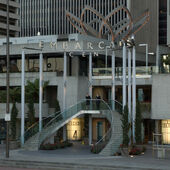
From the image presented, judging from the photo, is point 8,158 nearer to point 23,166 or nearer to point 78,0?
point 23,166

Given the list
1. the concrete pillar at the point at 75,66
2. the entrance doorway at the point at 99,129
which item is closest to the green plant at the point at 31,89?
the concrete pillar at the point at 75,66

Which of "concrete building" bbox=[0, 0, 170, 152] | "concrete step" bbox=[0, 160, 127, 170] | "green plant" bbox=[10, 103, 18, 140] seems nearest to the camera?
"concrete step" bbox=[0, 160, 127, 170]

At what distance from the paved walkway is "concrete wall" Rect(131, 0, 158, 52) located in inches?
2825

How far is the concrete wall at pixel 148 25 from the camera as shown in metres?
116

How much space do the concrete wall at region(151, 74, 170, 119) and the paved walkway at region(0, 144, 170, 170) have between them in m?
4.13

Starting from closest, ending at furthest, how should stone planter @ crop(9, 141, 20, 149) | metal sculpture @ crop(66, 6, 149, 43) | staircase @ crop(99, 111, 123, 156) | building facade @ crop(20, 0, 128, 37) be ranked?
staircase @ crop(99, 111, 123, 156) → stone planter @ crop(9, 141, 20, 149) → metal sculpture @ crop(66, 6, 149, 43) → building facade @ crop(20, 0, 128, 37)

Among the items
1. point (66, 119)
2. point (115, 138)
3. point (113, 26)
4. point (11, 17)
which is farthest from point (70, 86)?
point (11, 17)

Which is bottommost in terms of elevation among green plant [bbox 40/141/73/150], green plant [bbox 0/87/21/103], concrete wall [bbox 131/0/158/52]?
green plant [bbox 40/141/73/150]

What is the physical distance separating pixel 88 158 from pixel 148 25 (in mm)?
85395

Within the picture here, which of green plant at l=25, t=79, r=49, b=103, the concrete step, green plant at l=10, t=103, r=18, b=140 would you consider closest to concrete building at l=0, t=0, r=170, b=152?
green plant at l=25, t=79, r=49, b=103

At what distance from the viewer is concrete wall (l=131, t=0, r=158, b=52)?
116 m

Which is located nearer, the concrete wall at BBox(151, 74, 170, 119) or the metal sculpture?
the concrete wall at BBox(151, 74, 170, 119)

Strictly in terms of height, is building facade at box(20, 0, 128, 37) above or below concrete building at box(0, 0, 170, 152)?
above

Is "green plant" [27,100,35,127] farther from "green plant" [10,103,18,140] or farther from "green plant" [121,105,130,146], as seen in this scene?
"green plant" [121,105,130,146]
